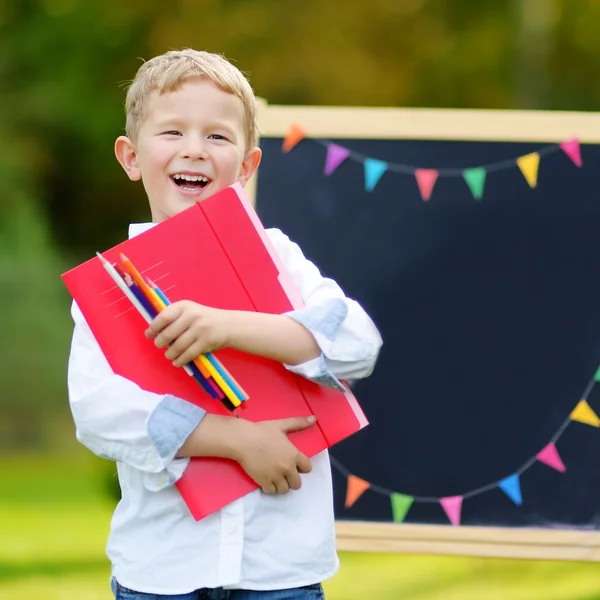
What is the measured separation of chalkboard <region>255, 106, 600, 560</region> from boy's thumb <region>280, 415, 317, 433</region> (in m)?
0.94

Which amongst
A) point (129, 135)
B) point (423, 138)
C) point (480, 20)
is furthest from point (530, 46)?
point (129, 135)

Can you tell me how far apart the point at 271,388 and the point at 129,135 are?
53 cm

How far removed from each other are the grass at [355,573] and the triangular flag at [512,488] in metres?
0.91

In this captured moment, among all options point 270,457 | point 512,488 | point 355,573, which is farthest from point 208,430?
point 355,573

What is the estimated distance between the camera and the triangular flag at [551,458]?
2.57m

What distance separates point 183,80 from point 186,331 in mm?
446

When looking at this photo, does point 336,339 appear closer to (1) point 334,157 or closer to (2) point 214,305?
(2) point 214,305

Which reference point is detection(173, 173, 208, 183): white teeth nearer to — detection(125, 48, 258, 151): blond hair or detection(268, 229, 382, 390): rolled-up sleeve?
detection(125, 48, 258, 151): blond hair

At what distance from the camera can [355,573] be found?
3.71 m

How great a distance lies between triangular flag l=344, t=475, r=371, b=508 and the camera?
2.62 metres

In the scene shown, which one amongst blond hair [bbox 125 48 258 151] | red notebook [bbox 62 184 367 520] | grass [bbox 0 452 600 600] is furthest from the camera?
grass [bbox 0 452 600 600]

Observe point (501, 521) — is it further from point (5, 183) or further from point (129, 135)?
point (5, 183)

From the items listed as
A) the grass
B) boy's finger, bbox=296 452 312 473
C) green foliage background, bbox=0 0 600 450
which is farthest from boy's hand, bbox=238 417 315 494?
green foliage background, bbox=0 0 600 450

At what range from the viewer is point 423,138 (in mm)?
2666
